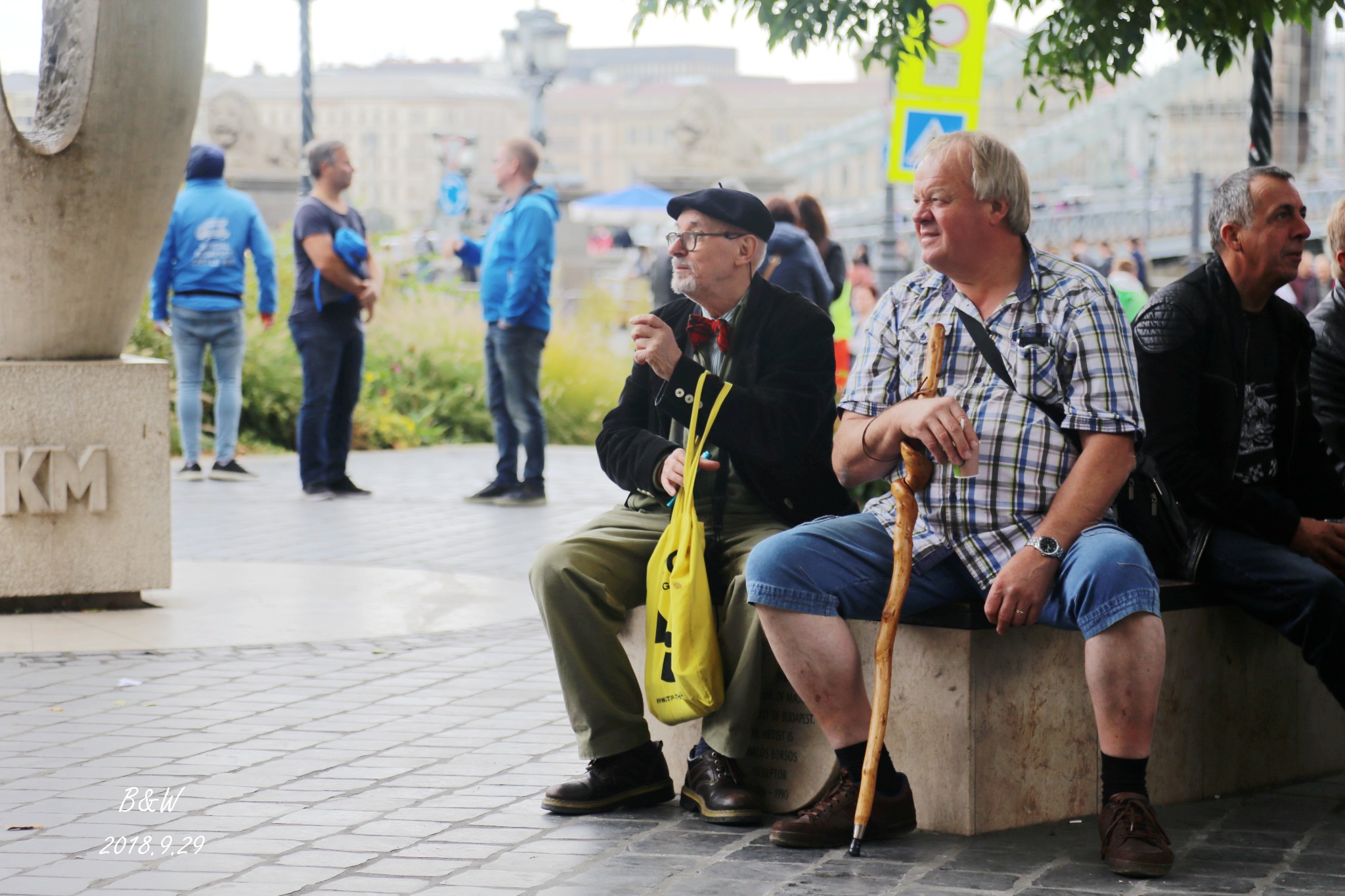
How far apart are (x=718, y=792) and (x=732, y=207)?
144 centimetres

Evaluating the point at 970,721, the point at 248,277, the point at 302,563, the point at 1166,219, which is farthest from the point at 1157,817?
the point at 1166,219

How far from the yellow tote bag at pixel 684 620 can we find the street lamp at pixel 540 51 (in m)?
19.0

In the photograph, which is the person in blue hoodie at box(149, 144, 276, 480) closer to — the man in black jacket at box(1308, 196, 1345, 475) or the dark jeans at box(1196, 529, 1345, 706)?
the man in black jacket at box(1308, 196, 1345, 475)

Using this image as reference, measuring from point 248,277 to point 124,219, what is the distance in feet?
28.6

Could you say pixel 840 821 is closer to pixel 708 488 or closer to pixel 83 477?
pixel 708 488

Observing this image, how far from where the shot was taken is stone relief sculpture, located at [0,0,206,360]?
6414 millimetres

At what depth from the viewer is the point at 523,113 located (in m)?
127

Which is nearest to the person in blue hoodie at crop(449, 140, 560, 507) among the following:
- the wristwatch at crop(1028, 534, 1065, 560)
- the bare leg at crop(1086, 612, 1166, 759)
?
the wristwatch at crop(1028, 534, 1065, 560)

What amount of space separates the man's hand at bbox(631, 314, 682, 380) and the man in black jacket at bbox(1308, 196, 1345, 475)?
187cm

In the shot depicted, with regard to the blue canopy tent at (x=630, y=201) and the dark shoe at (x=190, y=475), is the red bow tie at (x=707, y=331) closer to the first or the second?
the dark shoe at (x=190, y=475)

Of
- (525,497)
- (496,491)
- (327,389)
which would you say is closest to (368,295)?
(327,389)

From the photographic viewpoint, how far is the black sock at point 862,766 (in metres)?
3.85

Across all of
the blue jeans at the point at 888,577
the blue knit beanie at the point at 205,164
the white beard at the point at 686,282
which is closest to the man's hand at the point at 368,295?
the blue knit beanie at the point at 205,164

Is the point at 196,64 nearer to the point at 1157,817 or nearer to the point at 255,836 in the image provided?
the point at 255,836
